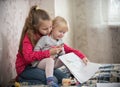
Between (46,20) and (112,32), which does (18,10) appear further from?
(112,32)

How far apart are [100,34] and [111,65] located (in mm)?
118

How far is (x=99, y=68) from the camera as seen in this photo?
97cm

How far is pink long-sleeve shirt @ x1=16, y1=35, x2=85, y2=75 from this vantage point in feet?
2.98

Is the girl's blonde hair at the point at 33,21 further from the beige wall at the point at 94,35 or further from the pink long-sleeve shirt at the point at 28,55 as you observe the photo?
→ the beige wall at the point at 94,35

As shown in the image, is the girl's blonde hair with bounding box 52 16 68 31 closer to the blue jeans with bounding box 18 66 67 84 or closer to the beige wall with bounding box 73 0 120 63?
the beige wall with bounding box 73 0 120 63

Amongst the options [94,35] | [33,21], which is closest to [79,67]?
[94,35]

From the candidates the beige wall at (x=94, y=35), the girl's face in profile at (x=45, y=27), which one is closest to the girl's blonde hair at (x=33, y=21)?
the girl's face in profile at (x=45, y=27)

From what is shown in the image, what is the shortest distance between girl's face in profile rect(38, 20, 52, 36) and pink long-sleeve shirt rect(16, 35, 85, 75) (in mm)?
56

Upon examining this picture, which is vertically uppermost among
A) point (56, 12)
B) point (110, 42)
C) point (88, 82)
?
point (56, 12)

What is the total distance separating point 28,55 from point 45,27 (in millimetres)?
114

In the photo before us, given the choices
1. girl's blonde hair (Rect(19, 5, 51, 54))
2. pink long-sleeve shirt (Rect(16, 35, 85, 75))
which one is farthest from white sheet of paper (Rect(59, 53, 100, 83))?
girl's blonde hair (Rect(19, 5, 51, 54))

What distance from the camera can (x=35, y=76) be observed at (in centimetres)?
93

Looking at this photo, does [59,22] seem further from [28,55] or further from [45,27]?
[28,55]

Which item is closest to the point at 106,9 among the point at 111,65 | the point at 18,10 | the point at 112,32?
the point at 112,32
